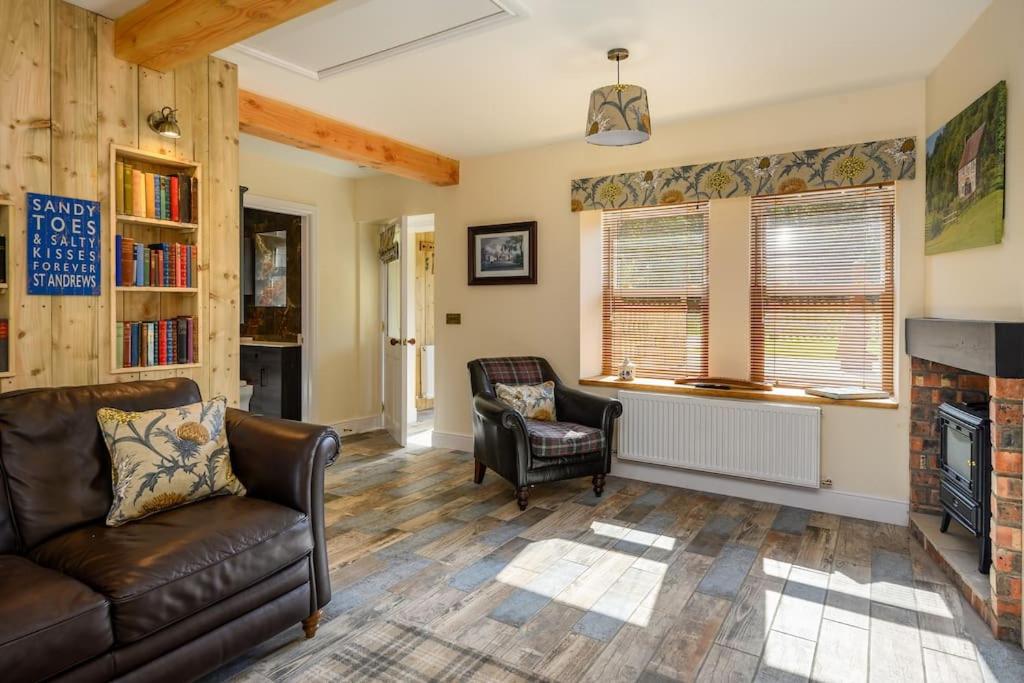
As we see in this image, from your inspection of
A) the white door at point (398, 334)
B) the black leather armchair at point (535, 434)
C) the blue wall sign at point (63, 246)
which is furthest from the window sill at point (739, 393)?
the blue wall sign at point (63, 246)

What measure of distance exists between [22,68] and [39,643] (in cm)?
219

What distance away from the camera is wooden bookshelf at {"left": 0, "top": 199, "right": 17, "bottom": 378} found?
2357 millimetres

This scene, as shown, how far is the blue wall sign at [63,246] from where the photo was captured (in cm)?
243

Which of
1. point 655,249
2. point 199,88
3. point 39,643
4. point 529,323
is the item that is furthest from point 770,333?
point 39,643

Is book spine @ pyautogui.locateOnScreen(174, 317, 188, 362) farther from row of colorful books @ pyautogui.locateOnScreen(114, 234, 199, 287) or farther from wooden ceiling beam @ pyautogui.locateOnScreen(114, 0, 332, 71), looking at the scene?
wooden ceiling beam @ pyautogui.locateOnScreen(114, 0, 332, 71)

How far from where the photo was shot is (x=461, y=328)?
17.1 feet

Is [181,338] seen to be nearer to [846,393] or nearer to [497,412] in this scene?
[497,412]

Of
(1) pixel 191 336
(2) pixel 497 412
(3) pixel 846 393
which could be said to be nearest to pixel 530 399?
(2) pixel 497 412

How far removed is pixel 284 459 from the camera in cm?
225

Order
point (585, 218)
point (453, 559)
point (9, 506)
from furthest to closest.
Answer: point (585, 218), point (453, 559), point (9, 506)

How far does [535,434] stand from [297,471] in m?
1.76

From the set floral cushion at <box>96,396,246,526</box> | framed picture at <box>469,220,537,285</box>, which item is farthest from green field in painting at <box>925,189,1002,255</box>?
floral cushion at <box>96,396,246,526</box>

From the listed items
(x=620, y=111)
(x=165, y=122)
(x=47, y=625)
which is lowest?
(x=47, y=625)

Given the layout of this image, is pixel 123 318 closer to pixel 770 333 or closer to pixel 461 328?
pixel 461 328
